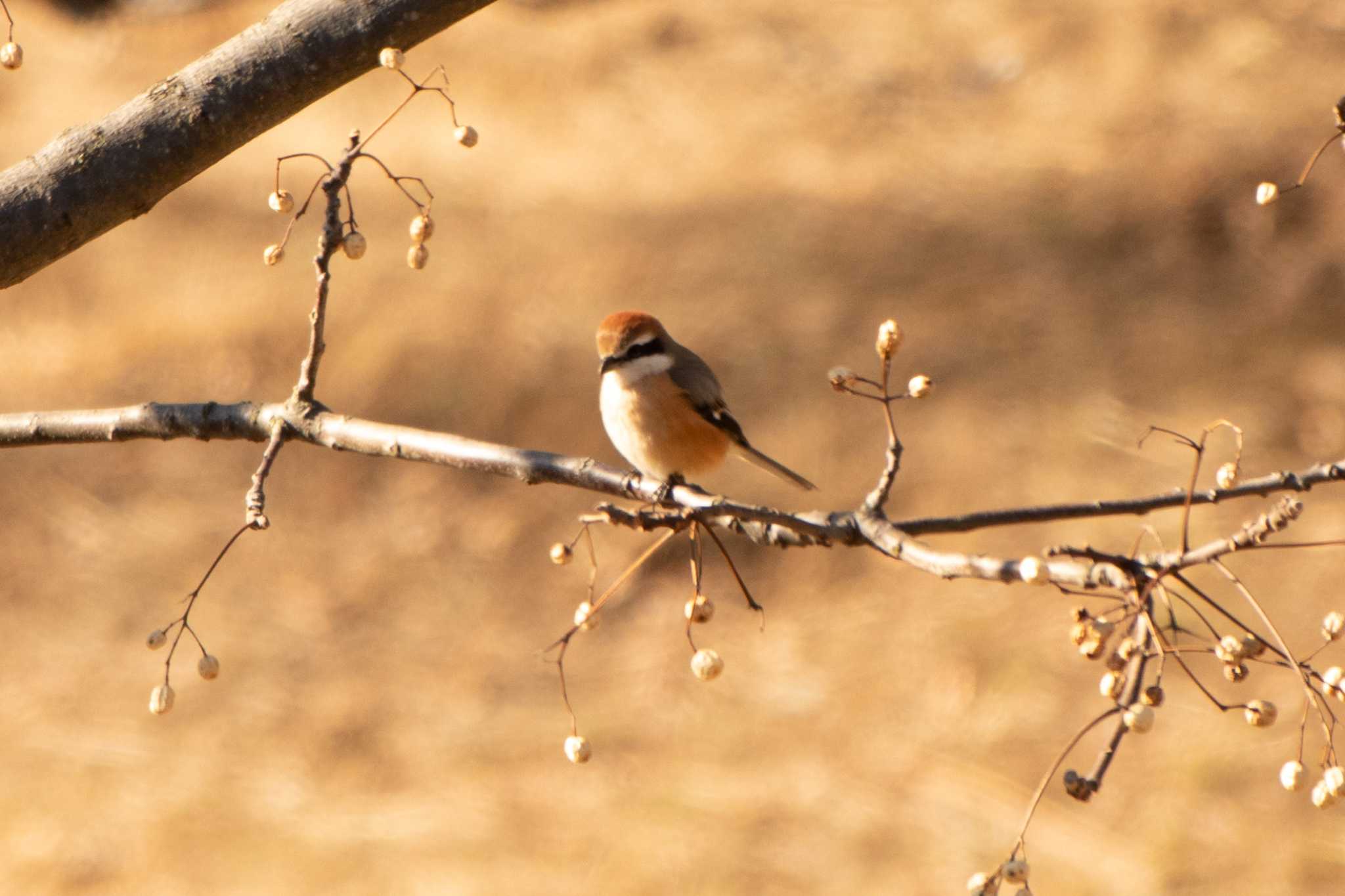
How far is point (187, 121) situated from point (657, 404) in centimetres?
250

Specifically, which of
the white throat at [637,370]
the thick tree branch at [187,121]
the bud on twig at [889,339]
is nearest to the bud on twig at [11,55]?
the thick tree branch at [187,121]

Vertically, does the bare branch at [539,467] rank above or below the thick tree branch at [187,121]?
below

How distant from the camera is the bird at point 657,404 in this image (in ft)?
16.0

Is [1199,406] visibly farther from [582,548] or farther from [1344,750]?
[582,548]

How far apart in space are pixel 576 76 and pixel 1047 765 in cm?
693

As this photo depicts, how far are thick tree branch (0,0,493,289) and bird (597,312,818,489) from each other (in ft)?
7.61

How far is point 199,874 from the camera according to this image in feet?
22.3

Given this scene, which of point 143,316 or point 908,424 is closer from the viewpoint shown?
point 908,424

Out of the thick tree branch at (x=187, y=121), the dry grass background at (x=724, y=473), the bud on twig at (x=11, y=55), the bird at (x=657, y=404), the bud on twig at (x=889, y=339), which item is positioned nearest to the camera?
the bud on twig at (x=889, y=339)

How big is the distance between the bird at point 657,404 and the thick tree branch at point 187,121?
2319 millimetres

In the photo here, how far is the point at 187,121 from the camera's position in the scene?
102 inches

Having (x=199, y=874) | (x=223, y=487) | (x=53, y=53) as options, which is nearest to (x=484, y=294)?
(x=223, y=487)

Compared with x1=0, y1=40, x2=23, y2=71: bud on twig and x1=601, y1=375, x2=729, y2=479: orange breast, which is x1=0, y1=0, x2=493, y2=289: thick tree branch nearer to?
x1=0, y1=40, x2=23, y2=71: bud on twig

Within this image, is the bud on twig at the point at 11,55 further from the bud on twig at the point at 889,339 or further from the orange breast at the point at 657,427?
the orange breast at the point at 657,427
